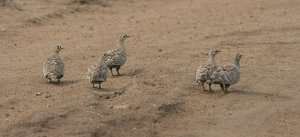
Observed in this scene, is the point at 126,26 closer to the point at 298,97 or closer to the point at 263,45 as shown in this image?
the point at 263,45

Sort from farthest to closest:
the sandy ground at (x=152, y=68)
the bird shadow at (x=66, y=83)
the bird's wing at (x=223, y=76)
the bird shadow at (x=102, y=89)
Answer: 1. the bird shadow at (x=66, y=83)
2. the bird shadow at (x=102, y=89)
3. the bird's wing at (x=223, y=76)
4. the sandy ground at (x=152, y=68)

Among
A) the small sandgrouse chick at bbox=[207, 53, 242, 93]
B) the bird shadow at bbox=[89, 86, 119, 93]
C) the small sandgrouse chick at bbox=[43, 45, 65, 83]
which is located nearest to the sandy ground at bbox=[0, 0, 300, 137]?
the bird shadow at bbox=[89, 86, 119, 93]

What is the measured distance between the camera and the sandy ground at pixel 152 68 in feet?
42.1

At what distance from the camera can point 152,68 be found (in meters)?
16.2

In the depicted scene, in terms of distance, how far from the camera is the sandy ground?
12820 mm

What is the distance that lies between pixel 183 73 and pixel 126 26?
5628 millimetres

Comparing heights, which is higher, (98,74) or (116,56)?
(116,56)

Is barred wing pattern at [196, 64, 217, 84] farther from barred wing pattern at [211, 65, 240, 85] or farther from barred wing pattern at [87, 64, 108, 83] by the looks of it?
barred wing pattern at [87, 64, 108, 83]

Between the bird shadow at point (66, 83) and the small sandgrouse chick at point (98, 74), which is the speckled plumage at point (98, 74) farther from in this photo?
the bird shadow at point (66, 83)

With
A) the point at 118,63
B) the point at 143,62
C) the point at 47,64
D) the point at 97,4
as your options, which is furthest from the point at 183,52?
the point at 97,4

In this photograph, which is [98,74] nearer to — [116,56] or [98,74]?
[98,74]

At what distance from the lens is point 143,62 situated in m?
16.9

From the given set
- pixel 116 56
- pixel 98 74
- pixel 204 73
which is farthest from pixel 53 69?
pixel 204 73

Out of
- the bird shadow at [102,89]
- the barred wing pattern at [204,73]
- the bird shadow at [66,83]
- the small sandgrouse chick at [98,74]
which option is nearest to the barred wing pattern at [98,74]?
the small sandgrouse chick at [98,74]
